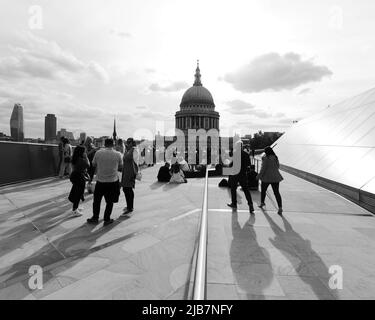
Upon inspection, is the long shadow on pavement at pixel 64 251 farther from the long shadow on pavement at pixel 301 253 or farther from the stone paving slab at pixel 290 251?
the long shadow on pavement at pixel 301 253

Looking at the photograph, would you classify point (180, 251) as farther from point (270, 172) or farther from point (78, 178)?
point (270, 172)

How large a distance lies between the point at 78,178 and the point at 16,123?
15.2 meters

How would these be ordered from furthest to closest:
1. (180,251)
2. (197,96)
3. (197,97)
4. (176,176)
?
(197,96) → (197,97) → (176,176) → (180,251)

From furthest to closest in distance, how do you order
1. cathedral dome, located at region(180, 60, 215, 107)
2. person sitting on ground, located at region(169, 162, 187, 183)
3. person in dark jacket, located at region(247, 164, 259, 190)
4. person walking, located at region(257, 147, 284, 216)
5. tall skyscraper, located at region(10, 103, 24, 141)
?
cathedral dome, located at region(180, 60, 215, 107)
tall skyscraper, located at region(10, 103, 24, 141)
person sitting on ground, located at region(169, 162, 187, 183)
person in dark jacket, located at region(247, 164, 259, 190)
person walking, located at region(257, 147, 284, 216)

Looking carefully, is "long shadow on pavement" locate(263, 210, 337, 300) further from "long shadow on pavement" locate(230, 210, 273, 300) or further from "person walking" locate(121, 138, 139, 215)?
"person walking" locate(121, 138, 139, 215)

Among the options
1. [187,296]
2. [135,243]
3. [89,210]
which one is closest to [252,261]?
[187,296]

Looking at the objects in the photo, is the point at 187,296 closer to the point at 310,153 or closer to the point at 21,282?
the point at 21,282

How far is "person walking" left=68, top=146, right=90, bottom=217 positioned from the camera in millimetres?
6789

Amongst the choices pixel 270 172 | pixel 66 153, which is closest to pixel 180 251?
pixel 270 172

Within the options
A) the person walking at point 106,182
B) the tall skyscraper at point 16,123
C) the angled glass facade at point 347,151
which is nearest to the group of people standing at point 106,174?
the person walking at point 106,182

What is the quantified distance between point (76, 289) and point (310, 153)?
53.1ft

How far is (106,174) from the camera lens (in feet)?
20.5

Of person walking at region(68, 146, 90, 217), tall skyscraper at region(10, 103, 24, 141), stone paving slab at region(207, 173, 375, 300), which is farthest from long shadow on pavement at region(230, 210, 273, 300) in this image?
tall skyscraper at region(10, 103, 24, 141)

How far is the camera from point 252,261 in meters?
4.28
